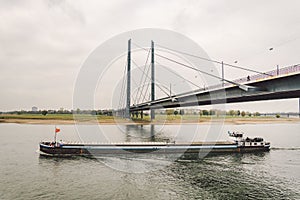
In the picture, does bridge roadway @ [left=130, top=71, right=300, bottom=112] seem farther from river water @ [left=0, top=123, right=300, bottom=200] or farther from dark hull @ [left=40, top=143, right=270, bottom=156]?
dark hull @ [left=40, top=143, right=270, bottom=156]

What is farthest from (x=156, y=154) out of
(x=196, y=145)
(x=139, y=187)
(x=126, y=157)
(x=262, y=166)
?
(x=139, y=187)

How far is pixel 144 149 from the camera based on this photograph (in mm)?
38312

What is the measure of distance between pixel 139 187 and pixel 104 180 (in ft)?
11.4

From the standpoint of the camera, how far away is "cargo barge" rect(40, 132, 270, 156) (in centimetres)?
3544

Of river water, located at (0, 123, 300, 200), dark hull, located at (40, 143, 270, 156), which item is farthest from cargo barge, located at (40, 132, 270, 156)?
river water, located at (0, 123, 300, 200)

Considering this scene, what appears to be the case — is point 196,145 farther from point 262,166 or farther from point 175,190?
point 175,190

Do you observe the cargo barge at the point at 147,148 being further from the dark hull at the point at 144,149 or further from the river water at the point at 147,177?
the river water at the point at 147,177

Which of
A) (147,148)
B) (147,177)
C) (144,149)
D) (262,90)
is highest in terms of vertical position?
(262,90)

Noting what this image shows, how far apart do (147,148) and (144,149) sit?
0.48m

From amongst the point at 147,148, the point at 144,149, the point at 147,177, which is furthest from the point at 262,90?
the point at 144,149

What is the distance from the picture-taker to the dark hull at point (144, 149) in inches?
1393

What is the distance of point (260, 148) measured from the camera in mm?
39969

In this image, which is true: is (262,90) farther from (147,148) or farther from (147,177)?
(147,148)

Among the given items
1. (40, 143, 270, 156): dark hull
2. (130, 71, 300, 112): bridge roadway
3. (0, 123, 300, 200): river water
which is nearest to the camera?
(0, 123, 300, 200): river water
